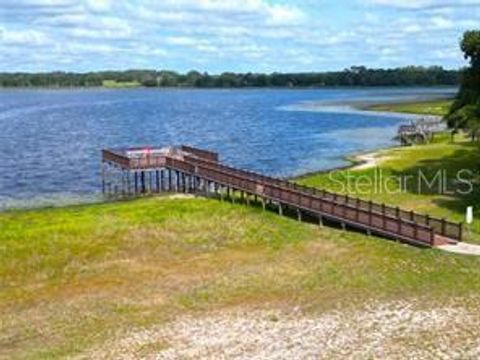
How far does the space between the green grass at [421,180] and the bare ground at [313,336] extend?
13.2 meters

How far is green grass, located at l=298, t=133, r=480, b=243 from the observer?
5453cm

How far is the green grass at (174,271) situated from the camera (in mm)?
33531

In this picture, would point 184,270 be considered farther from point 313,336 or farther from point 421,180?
point 421,180

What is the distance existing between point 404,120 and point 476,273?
4783 inches

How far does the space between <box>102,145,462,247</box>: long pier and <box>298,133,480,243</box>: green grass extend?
2830mm

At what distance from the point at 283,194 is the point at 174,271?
48.0ft

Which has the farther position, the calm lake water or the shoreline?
the calm lake water

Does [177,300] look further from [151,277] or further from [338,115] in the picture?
[338,115]

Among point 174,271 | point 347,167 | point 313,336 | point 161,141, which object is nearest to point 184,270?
point 174,271

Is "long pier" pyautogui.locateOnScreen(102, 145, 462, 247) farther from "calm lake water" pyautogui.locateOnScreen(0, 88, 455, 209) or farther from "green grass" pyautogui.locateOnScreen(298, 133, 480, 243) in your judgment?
"calm lake water" pyautogui.locateOnScreen(0, 88, 455, 209)

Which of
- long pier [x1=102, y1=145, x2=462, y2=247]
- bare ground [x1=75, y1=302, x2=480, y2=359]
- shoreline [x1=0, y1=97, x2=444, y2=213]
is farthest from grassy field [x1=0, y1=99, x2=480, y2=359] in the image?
shoreline [x1=0, y1=97, x2=444, y2=213]

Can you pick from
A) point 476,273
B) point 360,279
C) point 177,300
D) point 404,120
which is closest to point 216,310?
point 177,300

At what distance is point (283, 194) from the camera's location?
53.7 m

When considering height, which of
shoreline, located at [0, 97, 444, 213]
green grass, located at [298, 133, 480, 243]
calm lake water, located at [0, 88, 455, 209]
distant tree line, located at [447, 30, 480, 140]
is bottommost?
calm lake water, located at [0, 88, 455, 209]
